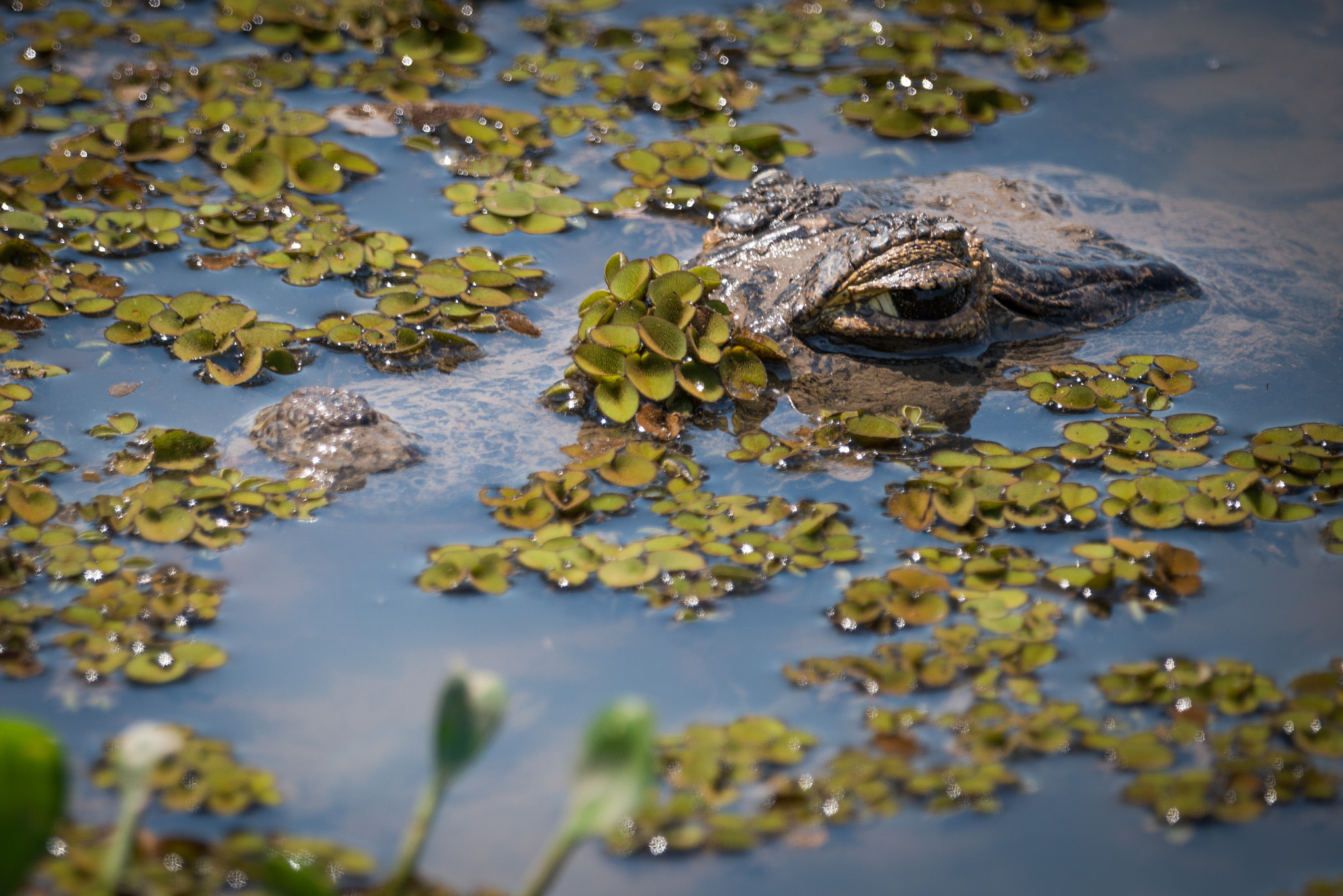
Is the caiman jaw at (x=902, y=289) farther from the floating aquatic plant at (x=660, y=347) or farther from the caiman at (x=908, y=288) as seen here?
the floating aquatic plant at (x=660, y=347)

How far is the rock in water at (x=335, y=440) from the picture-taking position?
3309 millimetres

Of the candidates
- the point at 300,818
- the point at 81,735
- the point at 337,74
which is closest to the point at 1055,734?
the point at 300,818

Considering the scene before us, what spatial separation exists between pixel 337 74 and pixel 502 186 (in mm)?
1730

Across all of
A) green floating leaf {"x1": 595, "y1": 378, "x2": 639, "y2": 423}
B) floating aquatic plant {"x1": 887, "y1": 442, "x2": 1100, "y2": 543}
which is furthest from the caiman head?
floating aquatic plant {"x1": 887, "y1": 442, "x2": 1100, "y2": 543}

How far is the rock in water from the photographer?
3309 millimetres

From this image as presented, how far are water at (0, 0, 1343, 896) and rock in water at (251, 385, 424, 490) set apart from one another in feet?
0.25

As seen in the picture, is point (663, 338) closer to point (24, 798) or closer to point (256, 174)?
point (24, 798)

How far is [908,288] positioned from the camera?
366 cm

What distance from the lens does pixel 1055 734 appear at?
8.55 ft

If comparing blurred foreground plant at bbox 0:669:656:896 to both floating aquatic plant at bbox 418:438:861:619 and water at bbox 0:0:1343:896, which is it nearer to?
water at bbox 0:0:1343:896

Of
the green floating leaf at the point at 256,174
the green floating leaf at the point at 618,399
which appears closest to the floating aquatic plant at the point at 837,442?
the green floating leaf at the point at 618,399

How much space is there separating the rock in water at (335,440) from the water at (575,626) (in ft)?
0.25

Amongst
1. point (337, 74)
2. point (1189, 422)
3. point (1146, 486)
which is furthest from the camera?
point (337, 74)

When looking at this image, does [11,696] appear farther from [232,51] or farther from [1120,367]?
[232,51]
